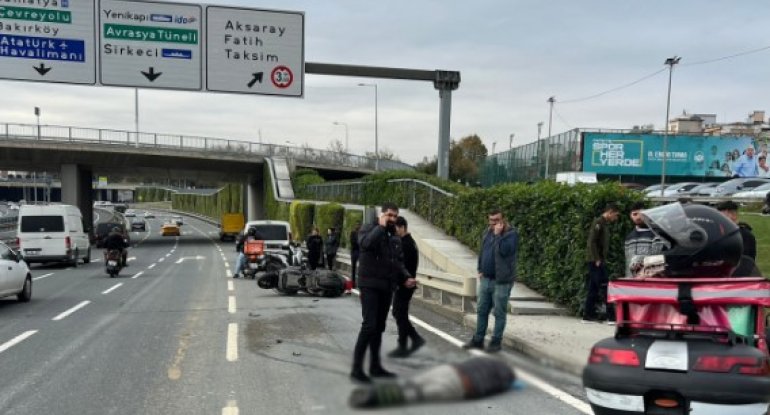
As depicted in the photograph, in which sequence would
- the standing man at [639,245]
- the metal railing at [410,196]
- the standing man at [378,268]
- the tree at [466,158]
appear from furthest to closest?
the tree at [466,158], the metal railing at [410,196], the standing man at [378,268], the standing man at [639,245]

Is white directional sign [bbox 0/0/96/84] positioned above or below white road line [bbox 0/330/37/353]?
above

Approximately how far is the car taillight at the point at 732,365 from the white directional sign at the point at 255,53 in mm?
16719

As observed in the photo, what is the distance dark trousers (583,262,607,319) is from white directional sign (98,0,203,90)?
1375cm

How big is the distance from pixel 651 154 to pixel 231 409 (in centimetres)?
6093

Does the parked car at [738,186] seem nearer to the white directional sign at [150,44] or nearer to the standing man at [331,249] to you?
the standing man at [331,249]

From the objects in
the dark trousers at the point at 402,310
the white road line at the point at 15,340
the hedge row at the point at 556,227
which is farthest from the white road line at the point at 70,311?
the hedge row at the point at 556,227

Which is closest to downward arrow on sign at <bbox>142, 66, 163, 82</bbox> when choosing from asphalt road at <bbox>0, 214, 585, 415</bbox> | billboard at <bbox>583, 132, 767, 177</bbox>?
asphalt road at <bbox>0, 214, 585, 415</bbox>

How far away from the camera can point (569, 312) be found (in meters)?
10.6

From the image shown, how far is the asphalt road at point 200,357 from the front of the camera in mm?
5078

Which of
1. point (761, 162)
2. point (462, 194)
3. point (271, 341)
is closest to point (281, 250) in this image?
point (462, 194)

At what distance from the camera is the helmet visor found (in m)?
4.30

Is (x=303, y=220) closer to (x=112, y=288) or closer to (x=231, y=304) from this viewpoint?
(x=112, y=288)

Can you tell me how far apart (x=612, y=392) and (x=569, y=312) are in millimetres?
A: 6787

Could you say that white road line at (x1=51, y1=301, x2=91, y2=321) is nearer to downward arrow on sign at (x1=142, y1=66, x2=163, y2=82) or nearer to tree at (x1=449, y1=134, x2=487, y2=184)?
downward arrow on sign at (x1=142, y1=66, x2=163, y2=82)
